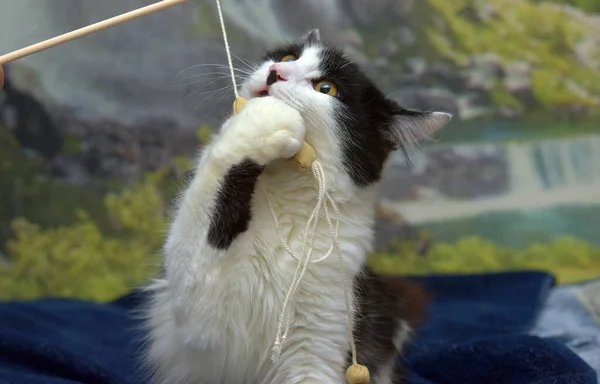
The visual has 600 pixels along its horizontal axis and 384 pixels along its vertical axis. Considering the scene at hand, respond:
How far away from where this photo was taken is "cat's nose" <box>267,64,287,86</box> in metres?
1.05

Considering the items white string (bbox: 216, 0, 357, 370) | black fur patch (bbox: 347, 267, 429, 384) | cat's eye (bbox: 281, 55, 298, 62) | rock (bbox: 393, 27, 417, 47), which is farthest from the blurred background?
white string (bbox: 216, 0, 357, 370)

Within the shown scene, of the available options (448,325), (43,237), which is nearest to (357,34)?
(448,325)

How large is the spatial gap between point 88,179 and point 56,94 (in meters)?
0.36

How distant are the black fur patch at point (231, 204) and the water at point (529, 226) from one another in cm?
172

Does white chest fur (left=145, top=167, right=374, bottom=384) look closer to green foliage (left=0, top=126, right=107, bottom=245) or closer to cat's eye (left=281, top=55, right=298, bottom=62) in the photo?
cat's eye (left=281, top=55, right=298, bottom=62)

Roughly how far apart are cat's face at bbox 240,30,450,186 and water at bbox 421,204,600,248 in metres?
1.47

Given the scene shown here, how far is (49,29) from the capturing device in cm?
235

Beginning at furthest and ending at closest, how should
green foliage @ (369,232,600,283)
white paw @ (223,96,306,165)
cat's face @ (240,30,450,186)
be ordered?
green foliage @ (369,232,600,283), cat's face @ (240,30,450,186), white paw @ (223,96,306,165)

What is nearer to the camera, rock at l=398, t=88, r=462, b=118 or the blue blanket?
the blue blanket

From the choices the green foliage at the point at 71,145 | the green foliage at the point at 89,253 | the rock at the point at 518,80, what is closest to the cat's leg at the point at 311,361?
the green foliage at the point at 89,253

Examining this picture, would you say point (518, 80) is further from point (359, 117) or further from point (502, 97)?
point (359, 117)

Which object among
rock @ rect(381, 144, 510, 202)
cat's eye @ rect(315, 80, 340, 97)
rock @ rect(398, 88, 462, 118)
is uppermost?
cat's eye @ rect(315, 80, 340, 97)

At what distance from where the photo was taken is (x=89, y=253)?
7.86ft

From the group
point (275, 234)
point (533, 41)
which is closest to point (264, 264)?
point (275, 234)
